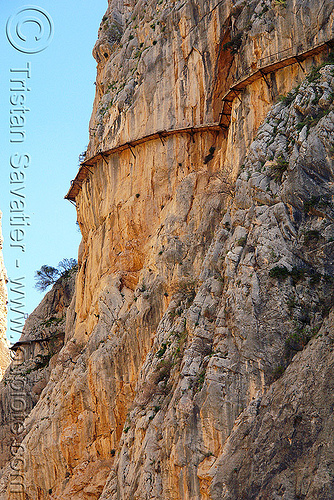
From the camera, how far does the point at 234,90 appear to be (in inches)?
1382

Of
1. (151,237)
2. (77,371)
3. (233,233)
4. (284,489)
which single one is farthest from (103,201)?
(284,489)

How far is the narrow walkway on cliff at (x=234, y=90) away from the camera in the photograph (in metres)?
32.5

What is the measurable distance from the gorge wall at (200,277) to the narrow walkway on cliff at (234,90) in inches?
11.7

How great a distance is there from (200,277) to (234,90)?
1088 centimetres

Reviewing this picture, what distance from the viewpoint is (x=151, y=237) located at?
3925 centimetres

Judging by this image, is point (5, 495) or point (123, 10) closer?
point (5, 495)

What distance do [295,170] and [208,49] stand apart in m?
14.6

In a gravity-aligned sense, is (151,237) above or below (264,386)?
above

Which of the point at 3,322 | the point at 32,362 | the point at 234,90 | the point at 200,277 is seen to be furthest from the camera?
the point at 3,322

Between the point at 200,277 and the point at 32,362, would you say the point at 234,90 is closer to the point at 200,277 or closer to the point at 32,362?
the point at 200,277

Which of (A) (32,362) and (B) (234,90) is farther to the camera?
(A) (32,362)

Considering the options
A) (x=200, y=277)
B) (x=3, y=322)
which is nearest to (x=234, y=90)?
(x=200, y=277)

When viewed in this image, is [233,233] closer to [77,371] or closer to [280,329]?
[280,329]

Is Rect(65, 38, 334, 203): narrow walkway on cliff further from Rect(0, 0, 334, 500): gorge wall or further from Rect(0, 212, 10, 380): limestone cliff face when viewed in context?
Rect(0, 212, 10, 380): limestone cliff face
